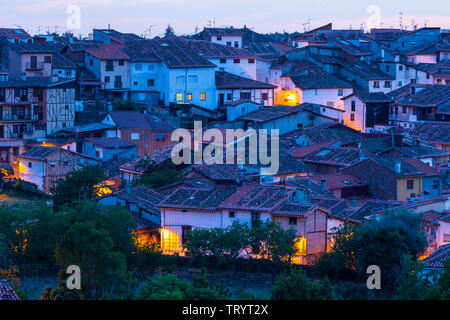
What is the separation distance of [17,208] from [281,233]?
9.45m

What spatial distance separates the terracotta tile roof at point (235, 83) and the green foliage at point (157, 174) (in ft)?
38.6

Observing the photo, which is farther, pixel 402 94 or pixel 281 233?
pixel 402 94

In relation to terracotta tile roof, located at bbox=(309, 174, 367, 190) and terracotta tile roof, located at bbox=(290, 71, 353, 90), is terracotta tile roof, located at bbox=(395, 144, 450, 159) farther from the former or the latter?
terracotta tile roof, located at bbox=(290, 71, 353, 90)

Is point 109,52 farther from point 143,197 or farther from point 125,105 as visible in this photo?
point 143,197

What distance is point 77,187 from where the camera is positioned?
27703mm

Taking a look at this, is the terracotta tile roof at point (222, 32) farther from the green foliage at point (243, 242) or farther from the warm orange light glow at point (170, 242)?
the green foliage at point (243, 242)

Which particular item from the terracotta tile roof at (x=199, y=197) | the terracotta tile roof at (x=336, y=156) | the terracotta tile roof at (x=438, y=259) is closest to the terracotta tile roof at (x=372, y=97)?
the terracotta tile roof at (x=336, y=156)

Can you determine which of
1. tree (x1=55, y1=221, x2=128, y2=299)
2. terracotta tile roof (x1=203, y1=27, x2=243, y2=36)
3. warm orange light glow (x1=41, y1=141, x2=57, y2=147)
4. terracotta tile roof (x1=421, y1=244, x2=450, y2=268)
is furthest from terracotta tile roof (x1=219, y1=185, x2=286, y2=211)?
terracotta tile roof (x1=203, y1=27, x2=243, y2=36)

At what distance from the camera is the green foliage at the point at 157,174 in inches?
1087

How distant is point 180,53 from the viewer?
41.8m

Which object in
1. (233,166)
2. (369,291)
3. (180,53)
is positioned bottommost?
(369,291)
